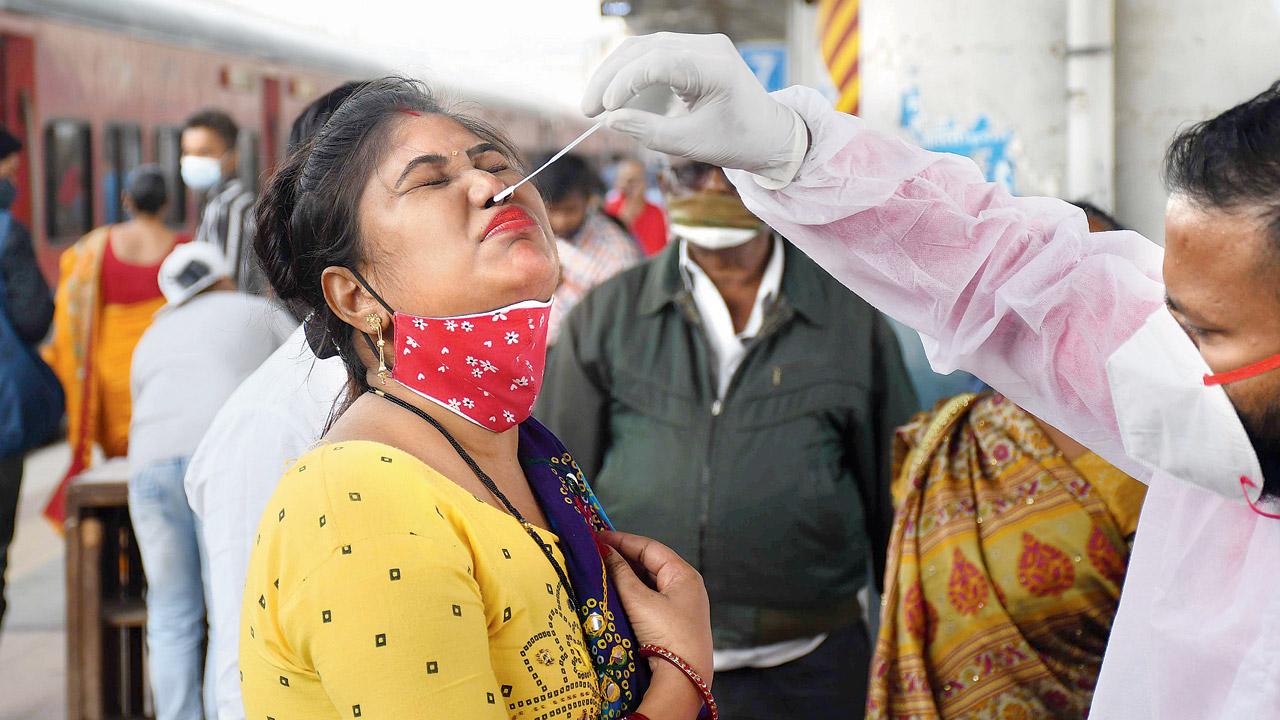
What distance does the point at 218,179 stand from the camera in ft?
19.6

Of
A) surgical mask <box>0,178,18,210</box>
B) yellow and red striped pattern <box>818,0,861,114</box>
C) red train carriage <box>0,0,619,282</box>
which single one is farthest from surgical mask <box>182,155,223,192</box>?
yellow and red striped pattern <box>818,0,861,114</box>

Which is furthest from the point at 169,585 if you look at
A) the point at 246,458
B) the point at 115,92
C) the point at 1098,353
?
the point at 115,92

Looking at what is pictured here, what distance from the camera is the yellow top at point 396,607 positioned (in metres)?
1.15

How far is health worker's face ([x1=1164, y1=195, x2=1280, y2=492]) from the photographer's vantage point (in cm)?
119

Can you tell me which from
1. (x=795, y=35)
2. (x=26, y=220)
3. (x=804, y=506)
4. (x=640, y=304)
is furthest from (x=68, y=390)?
(x=795, y=35)

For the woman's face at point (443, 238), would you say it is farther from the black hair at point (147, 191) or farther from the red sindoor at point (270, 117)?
the red sindoor at point (270, 117)

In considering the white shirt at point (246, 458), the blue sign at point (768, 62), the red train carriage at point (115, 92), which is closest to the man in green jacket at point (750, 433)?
the white shirt at point (246, 458)

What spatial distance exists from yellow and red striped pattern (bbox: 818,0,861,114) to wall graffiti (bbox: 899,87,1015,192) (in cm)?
151

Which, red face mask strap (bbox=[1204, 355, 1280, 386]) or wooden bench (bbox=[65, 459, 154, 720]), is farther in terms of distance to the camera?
wooden bench (bbox=[65, 459, 154, 720])

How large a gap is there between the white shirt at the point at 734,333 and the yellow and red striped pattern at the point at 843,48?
292 cm

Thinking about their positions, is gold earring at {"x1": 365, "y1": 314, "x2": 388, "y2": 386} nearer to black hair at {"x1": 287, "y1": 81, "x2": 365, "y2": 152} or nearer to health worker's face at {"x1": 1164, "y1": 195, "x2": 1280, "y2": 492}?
Result: black hair at {"x1": 287, "y1": 81, "x2": 365, "y2": 152}

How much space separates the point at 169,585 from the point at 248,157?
22.8ft

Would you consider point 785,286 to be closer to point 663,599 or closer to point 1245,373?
point 663,599

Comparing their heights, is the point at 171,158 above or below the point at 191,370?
above
